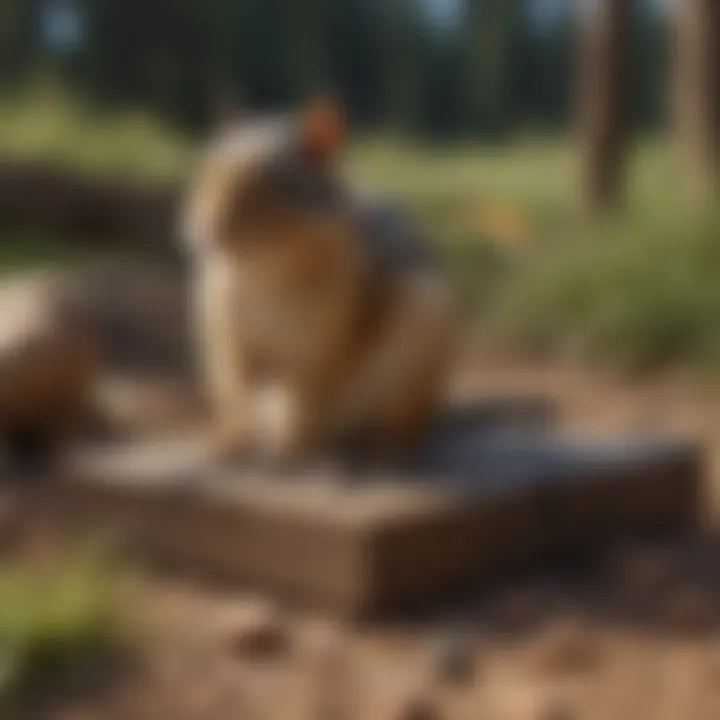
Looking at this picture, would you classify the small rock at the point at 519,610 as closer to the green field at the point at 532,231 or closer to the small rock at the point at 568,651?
the small rock at the point at 568,651

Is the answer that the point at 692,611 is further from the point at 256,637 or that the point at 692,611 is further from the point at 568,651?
the point at 256,637

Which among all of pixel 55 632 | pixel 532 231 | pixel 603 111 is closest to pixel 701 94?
pixel 603 111

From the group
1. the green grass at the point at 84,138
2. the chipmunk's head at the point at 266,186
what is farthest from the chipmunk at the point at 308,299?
the green grass at the point at 84,138

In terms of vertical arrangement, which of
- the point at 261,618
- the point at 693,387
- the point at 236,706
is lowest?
the point at 236,706

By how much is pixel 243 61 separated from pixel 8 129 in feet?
8.93

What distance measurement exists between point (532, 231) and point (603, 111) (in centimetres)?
81

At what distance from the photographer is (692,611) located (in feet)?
13.7

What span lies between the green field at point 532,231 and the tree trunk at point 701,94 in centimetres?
20

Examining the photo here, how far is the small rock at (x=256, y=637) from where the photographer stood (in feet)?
12.5

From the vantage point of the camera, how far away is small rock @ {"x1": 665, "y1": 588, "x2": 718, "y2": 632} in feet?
13.4

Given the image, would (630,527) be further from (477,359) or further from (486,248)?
(486,248)

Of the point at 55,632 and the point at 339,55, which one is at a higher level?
the point at 339,55

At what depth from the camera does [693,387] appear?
6824 millimetres

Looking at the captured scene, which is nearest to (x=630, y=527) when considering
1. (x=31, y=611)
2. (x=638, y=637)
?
(x=638, y=637)
